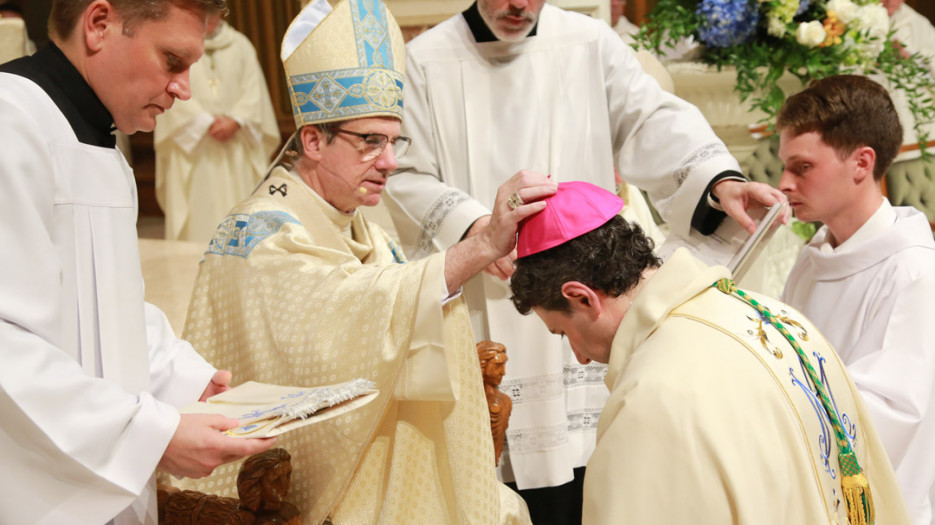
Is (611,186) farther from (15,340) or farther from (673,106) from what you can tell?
(15,340)

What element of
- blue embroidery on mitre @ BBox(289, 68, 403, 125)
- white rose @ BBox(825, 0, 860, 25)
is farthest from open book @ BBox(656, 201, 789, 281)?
white rose @ BBox(825, 0, 860, 25)

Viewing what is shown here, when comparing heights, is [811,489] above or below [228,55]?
above

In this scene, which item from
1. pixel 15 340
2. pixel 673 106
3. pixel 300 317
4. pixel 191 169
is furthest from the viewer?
pixel 191 169

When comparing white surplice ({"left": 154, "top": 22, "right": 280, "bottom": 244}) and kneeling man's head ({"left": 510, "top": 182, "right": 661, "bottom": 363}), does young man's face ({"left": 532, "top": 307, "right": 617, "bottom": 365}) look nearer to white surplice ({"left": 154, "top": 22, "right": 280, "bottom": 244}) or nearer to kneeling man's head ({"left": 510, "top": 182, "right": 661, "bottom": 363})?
kneeling man's head ({"left": 510, "top": 182, "right": 661, "bottom": 363})

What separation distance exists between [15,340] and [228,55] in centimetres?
725

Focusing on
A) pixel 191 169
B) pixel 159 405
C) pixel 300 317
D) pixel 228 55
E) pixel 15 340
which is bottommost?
pixel 191 169

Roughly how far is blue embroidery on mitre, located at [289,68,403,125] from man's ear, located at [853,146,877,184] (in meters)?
1.40

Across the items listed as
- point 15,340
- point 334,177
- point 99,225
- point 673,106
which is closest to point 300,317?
point 334,177

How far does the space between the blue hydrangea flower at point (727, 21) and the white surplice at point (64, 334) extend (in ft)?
10.9

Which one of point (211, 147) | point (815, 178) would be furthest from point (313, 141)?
point (211, 147)

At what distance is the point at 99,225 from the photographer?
1.90 meters

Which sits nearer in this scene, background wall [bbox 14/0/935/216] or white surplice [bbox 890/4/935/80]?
white surplice [bbox 890/4/935/80]

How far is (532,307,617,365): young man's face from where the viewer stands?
2020mm

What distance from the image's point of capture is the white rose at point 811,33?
4.43 meters
